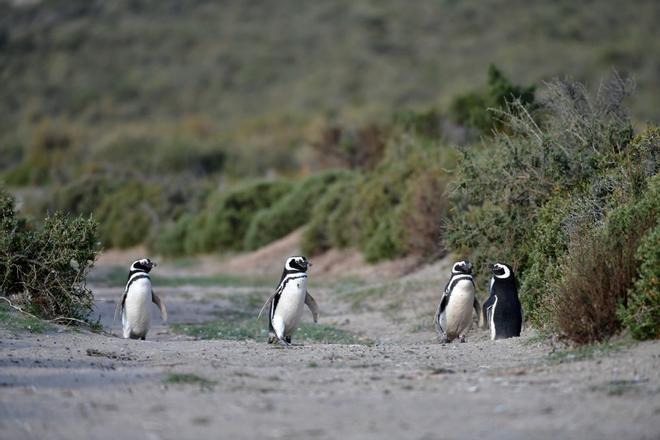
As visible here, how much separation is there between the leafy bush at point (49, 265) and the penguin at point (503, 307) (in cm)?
532

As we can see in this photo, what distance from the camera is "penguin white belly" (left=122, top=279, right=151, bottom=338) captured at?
13570mm

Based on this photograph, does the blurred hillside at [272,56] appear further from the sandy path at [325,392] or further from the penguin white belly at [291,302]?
the sandy path at [325,392]

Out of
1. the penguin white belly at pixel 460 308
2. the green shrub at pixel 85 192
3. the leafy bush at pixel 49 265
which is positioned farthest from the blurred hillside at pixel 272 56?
the penguin white belly at pixel 460 308

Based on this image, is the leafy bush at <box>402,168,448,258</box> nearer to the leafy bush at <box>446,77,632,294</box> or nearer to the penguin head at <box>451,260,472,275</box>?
the leafy bush at <box>446,77,632,294</box>

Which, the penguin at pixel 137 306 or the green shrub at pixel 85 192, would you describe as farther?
the green shrub at pixel 85 192

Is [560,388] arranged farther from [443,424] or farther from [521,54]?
[521,54]

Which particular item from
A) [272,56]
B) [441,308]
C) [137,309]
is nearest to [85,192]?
[137,309]

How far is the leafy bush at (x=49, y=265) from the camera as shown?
1366 cm

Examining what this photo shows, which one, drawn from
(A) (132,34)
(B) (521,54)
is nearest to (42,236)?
(B) (521,54)

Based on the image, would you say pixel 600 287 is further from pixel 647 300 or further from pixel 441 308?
pixel 441 308

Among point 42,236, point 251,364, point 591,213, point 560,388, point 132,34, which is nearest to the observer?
point 560,388

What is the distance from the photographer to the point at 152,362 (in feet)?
33.0

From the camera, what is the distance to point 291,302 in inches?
506

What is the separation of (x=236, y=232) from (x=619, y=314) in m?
31.4
